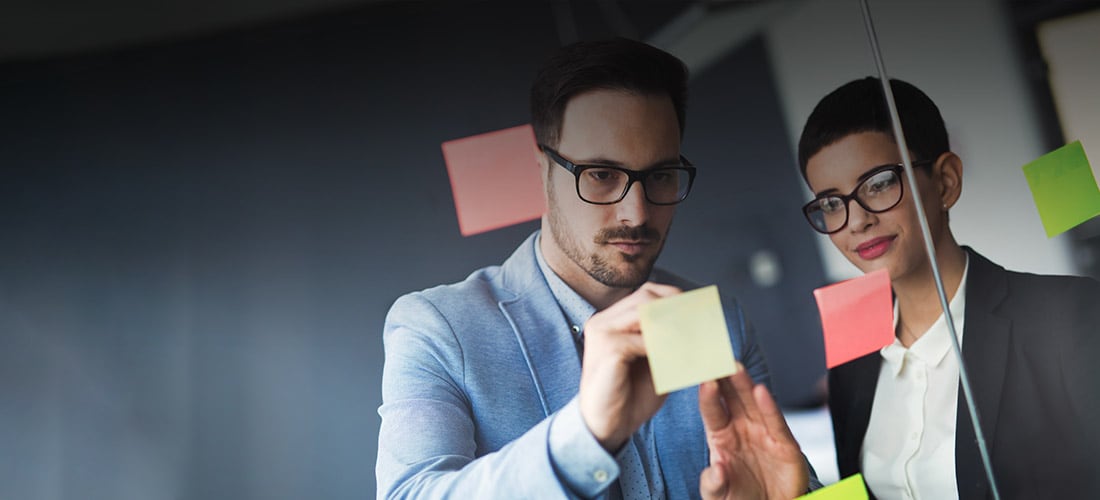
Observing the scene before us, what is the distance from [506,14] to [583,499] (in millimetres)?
749

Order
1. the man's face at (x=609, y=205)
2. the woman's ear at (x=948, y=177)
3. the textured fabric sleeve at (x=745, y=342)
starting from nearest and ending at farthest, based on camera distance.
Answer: the man's face at (x=609, y=205) → the textured fabric sleeve at (x=745, y=342) → the woman's ear at (x=948, y=177)

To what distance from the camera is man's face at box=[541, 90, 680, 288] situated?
1100 millimetres

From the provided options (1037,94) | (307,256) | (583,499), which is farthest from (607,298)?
(1037,94)

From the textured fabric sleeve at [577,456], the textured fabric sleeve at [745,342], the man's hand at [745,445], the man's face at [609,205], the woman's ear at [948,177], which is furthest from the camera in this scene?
the woman's ear at [948,177]

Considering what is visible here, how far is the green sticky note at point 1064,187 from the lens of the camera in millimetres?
1379

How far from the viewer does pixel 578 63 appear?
3.96 ft

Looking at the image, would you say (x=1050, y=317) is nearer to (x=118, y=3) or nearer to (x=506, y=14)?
(x=506, y=14)

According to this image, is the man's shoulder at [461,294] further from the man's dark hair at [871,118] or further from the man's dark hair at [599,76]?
the man's dark hair at [871,118]

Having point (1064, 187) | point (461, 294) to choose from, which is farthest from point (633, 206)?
point (1064, 187)

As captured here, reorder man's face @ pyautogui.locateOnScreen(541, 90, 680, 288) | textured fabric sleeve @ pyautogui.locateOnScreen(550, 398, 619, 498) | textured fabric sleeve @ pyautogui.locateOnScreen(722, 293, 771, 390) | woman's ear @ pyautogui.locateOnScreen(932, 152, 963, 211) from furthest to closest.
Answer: woman's ear @ pyautogui.locateOnScreen(932, 152, 963, 211)
textured fabric sleeve @ pyautogui.locateOnScreen(722, 293, 771, 390)
man's face @ pyautogui.locateOnScreen(541, 90, 680, 288)
textured fabric sleeve @ pyautogui.locateOnScreen(550, 398, 619, 498)

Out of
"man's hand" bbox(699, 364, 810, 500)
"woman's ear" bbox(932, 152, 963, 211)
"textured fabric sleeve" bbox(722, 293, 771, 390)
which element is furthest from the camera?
"woman's ear" bbox(932, 152, 963, 211)

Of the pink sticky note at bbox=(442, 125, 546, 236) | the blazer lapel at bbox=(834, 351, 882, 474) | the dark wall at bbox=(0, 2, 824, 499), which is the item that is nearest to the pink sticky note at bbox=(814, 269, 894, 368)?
the blazer lapel at bbox=(834, 351, 882, 474)

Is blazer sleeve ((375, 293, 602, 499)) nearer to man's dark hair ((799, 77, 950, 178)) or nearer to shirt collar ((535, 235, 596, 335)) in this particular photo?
shirt collar ((535, 235, 596, 335))

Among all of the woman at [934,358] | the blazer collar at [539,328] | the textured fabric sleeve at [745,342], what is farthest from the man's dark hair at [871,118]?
the blazer collar at [539,328]
